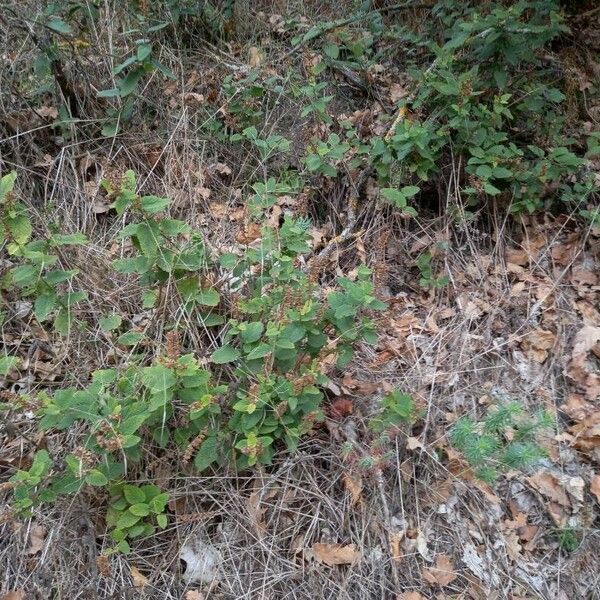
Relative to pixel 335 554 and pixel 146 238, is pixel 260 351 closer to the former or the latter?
pixel 146 238

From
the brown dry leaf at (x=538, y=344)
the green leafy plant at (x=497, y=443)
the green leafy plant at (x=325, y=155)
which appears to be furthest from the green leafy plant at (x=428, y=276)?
the green leafy plant at (x=497, y=443)

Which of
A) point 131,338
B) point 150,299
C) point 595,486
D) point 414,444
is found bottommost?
point 595,486

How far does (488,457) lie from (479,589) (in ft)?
1.57

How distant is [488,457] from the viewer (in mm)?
2359

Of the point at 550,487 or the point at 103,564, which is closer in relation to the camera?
the point at 103,564

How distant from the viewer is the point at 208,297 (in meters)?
2.38

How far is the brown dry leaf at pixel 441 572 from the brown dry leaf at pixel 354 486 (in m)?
0.35

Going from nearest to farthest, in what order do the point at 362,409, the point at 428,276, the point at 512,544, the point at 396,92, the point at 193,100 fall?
the point at 512,544 → the point at 362,409 → the point at 428,276 → the point at 193,100 → the point at 396,92

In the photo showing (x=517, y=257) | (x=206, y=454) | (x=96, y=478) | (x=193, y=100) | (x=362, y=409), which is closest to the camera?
(x=96, y=478)

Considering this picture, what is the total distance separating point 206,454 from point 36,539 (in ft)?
2.31

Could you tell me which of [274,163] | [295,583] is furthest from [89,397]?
[274,163]

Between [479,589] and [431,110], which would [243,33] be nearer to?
[431,110]

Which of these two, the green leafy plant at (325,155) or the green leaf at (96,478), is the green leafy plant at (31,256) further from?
the green leafy plant at (325,155)

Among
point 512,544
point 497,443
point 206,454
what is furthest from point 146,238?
point 512,544
